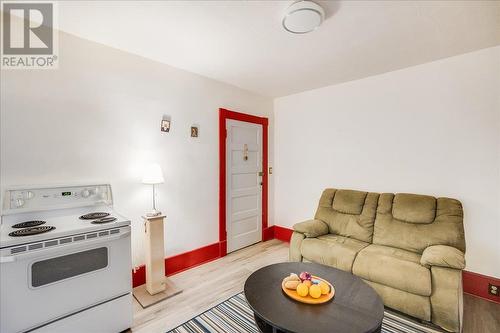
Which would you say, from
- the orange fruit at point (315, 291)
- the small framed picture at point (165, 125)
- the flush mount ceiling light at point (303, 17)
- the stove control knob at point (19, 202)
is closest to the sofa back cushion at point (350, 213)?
the orange fruit at point (315, 291)

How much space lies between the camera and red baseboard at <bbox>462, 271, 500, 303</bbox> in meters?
2.30

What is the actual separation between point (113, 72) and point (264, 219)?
291 cm

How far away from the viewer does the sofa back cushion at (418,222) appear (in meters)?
2.29

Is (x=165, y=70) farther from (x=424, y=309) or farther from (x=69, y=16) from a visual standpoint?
(x=424, y=309)

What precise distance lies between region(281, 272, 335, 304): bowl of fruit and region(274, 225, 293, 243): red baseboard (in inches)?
87.4

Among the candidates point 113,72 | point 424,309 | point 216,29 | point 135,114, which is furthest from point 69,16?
point 424,309

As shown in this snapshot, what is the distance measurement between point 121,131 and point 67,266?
4.32 feet

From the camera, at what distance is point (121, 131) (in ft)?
7.98

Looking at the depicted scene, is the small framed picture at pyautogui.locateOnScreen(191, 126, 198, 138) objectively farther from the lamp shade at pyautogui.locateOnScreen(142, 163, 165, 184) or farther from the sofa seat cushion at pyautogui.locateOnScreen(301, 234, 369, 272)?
the sofa seat cushion at pyautogui.locateOnScreen(301, 234, 369, 272)

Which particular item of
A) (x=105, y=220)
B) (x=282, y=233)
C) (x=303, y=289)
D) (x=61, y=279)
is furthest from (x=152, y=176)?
(x=282, y=233)

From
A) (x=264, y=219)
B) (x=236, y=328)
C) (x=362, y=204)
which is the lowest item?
(x=236, y=328)

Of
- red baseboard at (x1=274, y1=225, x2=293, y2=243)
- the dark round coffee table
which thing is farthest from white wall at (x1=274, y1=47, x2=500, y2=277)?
the dark round coffee table

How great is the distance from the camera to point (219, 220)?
3.36m

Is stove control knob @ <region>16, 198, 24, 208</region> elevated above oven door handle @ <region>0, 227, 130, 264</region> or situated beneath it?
elevated above
